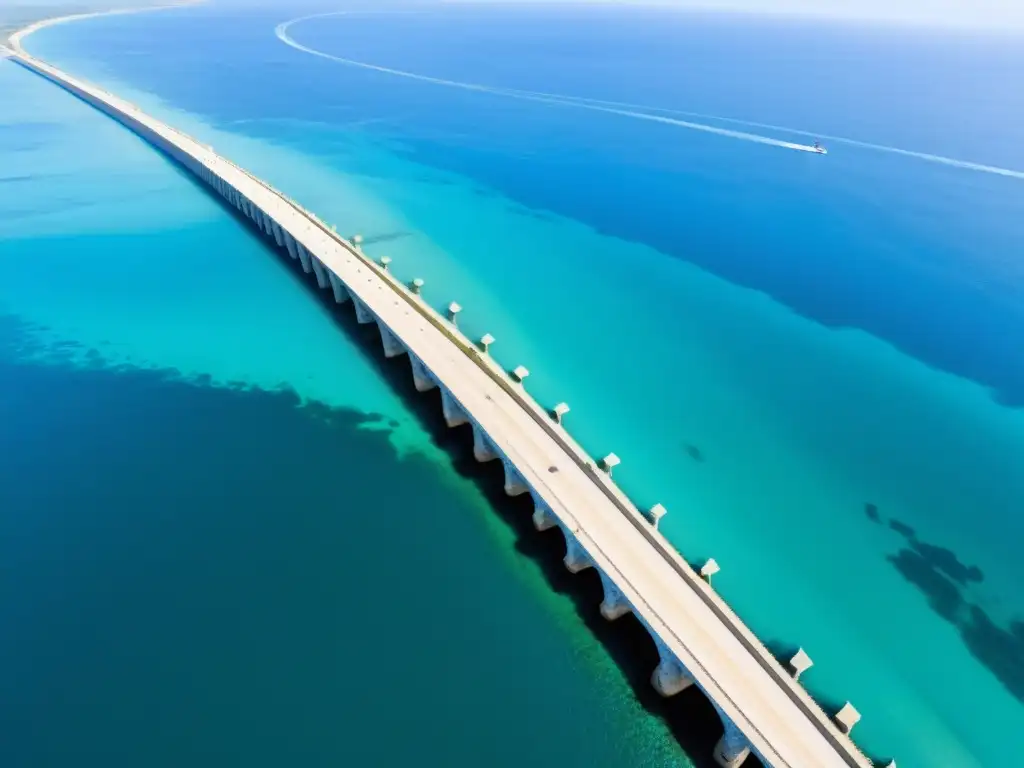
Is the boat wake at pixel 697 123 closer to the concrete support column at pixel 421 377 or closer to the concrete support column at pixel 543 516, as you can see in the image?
the concrete support column at pixel 421 377

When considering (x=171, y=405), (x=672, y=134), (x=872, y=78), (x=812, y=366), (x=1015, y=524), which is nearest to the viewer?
(x=1015, y=524)

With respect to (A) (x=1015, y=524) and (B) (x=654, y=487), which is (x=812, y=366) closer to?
(A) (x=1015, y=524)

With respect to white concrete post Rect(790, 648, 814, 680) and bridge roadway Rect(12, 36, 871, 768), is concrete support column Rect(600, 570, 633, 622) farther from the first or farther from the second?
white concrete post Rect(790, 648, 814, 680)

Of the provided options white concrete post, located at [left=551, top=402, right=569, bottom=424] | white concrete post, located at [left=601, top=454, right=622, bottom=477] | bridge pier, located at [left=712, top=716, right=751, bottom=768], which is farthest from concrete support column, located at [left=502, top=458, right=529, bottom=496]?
bridge pier, located at [left=712, top=716, right=751, bottom=768]

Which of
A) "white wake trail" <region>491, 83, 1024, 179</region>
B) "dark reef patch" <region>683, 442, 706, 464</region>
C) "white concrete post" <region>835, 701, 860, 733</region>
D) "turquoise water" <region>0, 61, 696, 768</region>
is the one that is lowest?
"turquoise water" <region>0, 61, 696, 768</region>

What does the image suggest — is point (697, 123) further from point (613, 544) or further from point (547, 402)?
point (613, 544)

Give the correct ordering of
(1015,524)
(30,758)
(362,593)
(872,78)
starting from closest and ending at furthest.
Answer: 1. (30,758)
2. (362,593)
3. (1015,524)
4. (872,78)

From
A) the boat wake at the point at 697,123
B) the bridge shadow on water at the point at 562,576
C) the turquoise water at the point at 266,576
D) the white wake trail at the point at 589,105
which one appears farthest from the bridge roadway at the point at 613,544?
the boat wake at the point at 697,123

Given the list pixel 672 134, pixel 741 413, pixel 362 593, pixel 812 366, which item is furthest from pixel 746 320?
pixel 672 134
